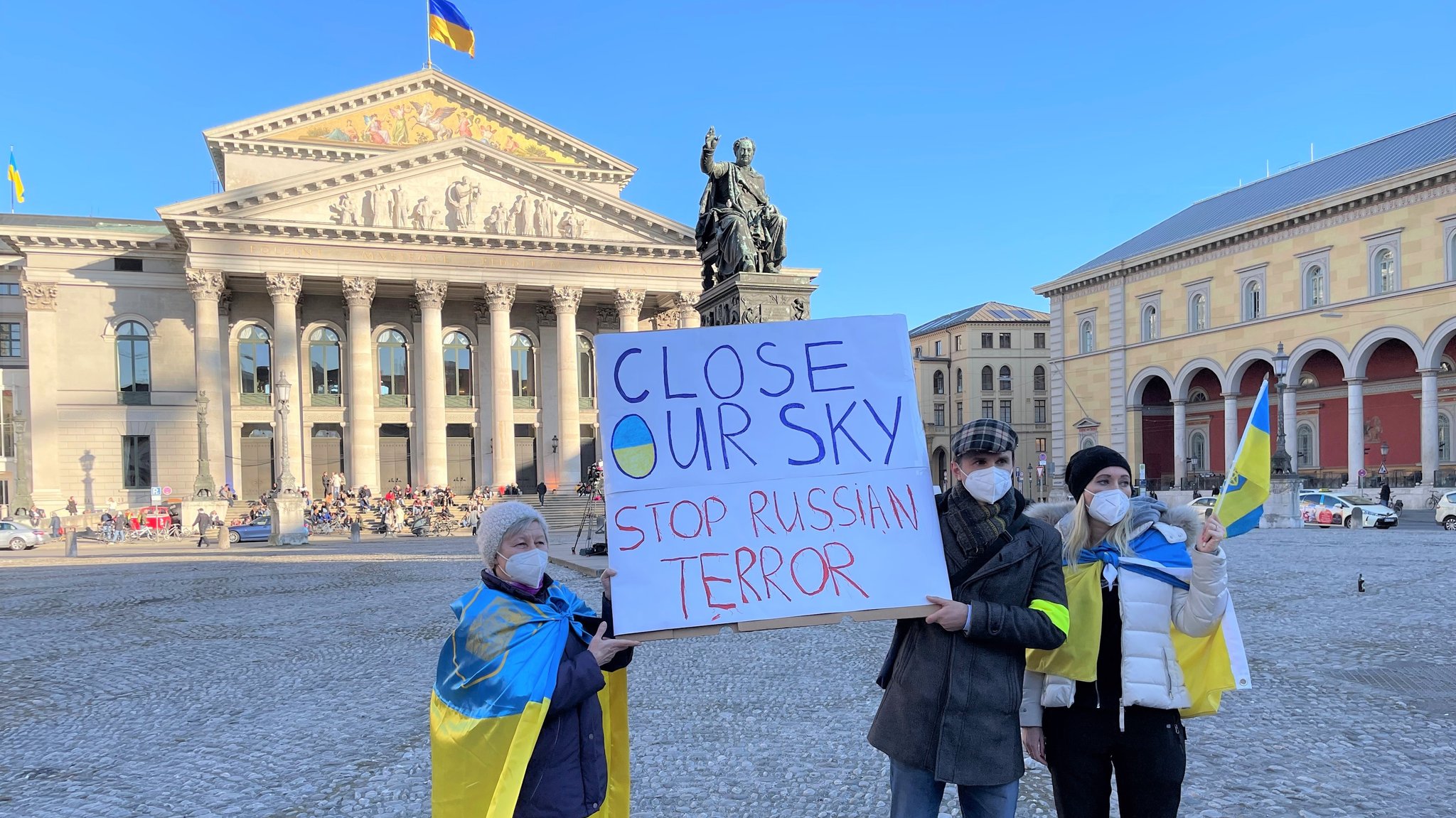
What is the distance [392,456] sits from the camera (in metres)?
48.3

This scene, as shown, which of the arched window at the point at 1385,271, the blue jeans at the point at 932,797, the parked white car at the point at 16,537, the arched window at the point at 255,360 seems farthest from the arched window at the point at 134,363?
the arched window at the point at 1385,271

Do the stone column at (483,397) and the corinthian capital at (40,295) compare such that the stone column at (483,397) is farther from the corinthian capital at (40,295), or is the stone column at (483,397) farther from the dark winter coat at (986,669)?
the dark winter coat at (986,669)

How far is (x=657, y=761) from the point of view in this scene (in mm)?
6230

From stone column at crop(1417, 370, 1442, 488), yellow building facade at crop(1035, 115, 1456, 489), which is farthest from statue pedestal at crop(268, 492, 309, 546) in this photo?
stone column at crop(1417, 370, 1442, 488)

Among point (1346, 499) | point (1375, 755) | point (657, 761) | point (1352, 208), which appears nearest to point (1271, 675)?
point (1375, 755)

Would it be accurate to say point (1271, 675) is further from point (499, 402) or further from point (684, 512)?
point (499, 402)

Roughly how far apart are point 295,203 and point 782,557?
4518 cm

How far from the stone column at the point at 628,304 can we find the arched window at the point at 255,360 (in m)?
17.2

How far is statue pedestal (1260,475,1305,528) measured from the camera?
30.4 meters

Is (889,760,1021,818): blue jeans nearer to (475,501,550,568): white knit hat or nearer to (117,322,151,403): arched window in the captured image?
(475,501,550,568): white knit hat

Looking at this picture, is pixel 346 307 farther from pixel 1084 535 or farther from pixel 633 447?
pixel 1084 535

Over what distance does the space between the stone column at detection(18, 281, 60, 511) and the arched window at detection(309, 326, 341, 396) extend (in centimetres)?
1091

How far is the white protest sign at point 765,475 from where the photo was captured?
3312 mm

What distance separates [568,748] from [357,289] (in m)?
44.2
